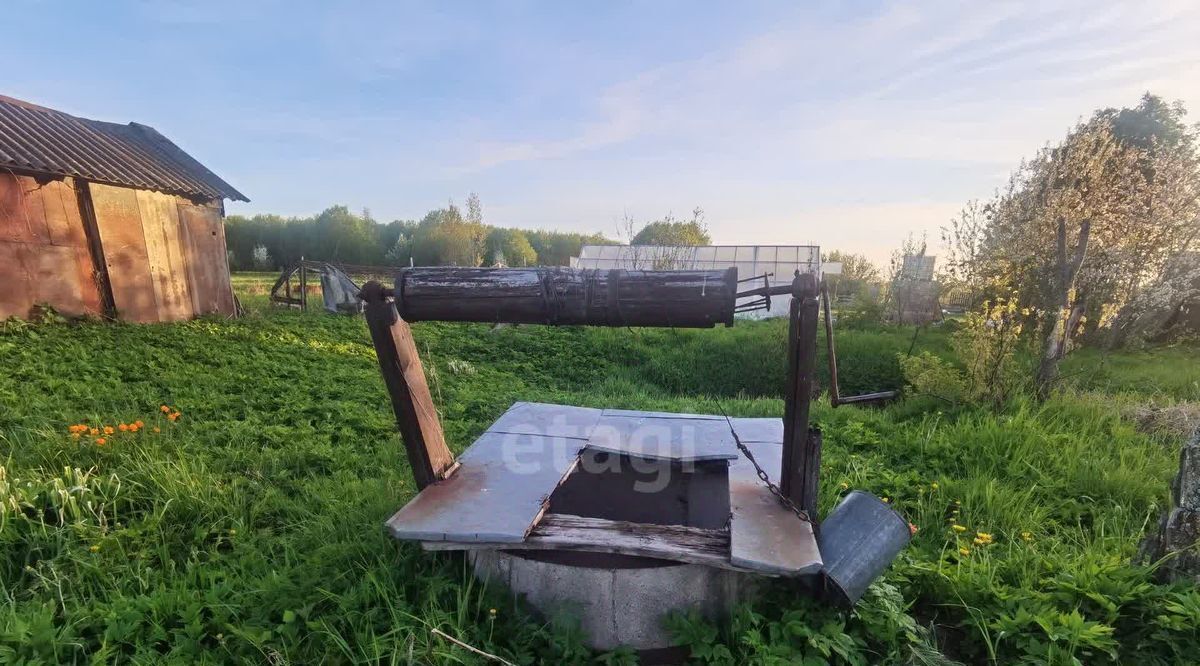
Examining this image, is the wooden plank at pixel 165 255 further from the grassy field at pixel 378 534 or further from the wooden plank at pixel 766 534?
the wooden plank at pixel 766 534

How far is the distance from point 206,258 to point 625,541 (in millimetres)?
11331

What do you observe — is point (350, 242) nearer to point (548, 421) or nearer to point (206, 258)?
point (206, 258)

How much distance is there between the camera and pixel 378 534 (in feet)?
8.96

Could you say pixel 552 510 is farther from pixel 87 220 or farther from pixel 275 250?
pixel 275 250

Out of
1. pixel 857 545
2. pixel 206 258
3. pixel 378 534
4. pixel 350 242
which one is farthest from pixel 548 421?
pixel 350 242

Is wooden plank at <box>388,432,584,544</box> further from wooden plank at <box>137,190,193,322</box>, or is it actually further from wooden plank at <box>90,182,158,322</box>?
wooden plank at <box>137,190,193,322</box>

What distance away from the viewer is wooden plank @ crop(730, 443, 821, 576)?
1946 millimetres

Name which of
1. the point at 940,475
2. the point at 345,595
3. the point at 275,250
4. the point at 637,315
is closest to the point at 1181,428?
the point at 940,475

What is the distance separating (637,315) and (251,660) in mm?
1990

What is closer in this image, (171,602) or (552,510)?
(171,602)

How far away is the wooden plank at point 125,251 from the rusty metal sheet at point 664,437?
8816 millimetres

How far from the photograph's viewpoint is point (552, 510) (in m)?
2.62

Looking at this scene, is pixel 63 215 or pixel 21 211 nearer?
pixel 21 211

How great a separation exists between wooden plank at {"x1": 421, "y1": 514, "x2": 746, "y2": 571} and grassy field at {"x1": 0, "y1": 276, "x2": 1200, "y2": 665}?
0.97ft
